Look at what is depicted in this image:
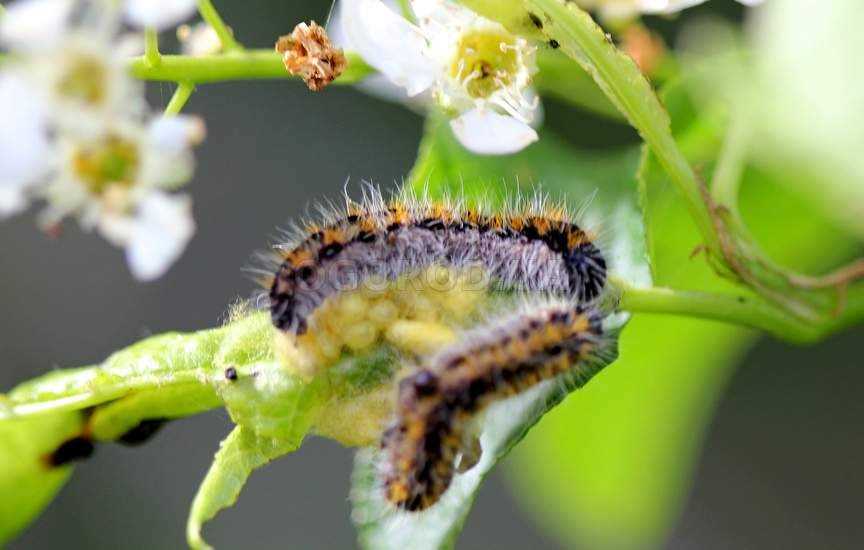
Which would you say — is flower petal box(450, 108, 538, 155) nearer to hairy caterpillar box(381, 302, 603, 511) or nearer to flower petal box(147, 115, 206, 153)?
hairy caterpillar box(381, 302, 603, 511)

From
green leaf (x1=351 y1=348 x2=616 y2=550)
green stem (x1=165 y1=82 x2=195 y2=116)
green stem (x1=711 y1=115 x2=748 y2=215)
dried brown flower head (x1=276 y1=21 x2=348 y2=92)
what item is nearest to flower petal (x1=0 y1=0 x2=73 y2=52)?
green stem (x1=165 y1=82 x2=195 y2=116)

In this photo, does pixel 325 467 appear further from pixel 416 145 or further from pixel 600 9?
pixel 600 9

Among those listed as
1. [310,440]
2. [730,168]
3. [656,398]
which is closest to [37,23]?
[730,168]

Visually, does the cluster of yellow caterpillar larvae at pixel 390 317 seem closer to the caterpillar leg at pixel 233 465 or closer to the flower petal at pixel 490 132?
the caterpillar leg at pixel 233 465

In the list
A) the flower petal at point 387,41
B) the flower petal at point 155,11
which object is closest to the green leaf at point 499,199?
the flower petal at point 387,41

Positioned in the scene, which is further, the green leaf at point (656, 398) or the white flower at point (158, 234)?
the green leaf at point (656, 398)
